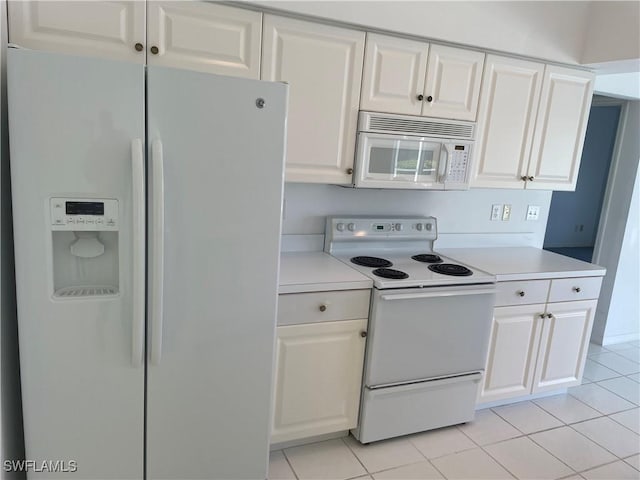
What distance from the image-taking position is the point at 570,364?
2.89 metres

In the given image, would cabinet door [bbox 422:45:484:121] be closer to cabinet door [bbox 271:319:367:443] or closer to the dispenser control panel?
cabinet door [bbox 271:319:367:443]

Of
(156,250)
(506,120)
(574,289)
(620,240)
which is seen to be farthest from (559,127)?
(156,250)

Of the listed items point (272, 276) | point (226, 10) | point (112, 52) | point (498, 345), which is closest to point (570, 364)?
point (498, 345)

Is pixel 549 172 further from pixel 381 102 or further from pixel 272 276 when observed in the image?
pixel 272 276

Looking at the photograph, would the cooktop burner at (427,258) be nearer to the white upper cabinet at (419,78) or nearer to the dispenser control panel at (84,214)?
the white upper cabinet at (419,78)

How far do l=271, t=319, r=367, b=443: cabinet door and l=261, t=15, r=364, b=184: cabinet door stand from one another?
77 centimetres

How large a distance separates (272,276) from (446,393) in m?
1.30

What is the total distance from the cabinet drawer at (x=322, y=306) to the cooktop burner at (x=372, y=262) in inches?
11.0

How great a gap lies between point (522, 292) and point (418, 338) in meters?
0.76

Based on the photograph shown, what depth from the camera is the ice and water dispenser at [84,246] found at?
1453mm

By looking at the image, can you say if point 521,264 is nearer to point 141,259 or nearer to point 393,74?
point 393,74

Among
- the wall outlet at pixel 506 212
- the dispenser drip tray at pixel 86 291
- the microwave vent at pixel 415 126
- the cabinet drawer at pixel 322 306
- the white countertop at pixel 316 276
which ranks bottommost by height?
the cabinet drawer at pixel 322 306

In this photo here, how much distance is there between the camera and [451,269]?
2.43 meters

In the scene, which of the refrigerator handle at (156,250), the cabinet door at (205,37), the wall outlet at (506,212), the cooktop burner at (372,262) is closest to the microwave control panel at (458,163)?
the cooktop burner at (372,262)
